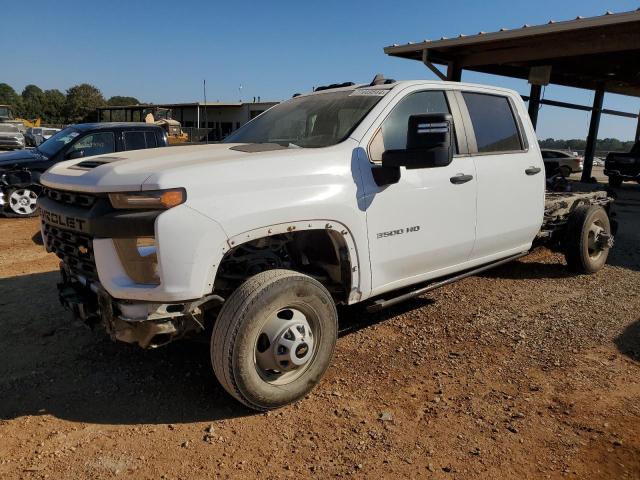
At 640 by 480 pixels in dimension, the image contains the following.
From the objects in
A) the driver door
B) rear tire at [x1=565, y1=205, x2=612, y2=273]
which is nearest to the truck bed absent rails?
rear tire at [x1=565, y1=205, x2=612, y2=273]

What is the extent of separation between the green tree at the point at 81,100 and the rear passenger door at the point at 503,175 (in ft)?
260

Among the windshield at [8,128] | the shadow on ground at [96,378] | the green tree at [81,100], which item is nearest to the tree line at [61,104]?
the green tree at [81,100]

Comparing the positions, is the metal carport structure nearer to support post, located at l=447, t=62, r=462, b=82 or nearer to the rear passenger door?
support post, located at l=447, t=62, r=462, b=82

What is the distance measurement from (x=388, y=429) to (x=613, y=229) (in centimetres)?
538

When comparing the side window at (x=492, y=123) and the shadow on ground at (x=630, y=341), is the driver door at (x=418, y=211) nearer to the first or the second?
the side window at (x=492, y=123)

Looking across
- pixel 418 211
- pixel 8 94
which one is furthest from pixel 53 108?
pixel 418 211

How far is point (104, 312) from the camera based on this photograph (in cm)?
279

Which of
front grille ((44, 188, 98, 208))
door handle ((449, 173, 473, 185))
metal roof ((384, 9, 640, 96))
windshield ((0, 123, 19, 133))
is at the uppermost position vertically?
metal roof ((384, 9, 640, 96))

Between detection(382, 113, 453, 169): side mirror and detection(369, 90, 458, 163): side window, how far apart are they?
0.36 meters

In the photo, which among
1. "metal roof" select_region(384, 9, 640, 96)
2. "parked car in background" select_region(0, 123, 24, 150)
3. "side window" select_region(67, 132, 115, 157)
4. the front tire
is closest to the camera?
the front tire

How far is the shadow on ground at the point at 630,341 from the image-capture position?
3.86m

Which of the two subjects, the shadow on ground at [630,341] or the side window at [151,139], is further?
the side window at [151,139]

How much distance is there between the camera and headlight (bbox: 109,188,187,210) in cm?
252

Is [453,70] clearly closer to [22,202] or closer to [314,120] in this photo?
[22,202]
